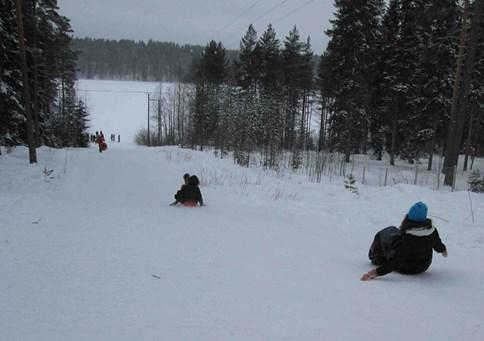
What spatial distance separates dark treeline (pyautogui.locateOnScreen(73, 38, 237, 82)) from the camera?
146m

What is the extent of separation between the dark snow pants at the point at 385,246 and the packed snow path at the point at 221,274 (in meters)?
0.24

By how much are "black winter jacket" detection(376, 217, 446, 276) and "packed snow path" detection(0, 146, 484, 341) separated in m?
0.17

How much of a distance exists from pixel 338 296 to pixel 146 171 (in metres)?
13.3

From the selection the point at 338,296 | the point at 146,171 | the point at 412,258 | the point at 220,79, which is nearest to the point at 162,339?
the point at 338,296

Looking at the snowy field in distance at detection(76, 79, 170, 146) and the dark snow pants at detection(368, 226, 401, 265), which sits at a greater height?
the snowy field in distance at detection(76, 79, 170, 146)

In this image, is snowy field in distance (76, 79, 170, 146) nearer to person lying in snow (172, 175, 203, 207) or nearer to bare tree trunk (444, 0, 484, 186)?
bare tree trunk (444, 0, 484, 186)

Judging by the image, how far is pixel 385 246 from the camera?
5.02 m

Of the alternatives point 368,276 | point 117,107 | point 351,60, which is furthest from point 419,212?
point 117,107

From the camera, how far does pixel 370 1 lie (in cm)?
2702

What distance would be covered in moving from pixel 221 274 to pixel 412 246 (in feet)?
8.69

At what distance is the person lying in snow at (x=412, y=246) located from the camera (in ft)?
15.3

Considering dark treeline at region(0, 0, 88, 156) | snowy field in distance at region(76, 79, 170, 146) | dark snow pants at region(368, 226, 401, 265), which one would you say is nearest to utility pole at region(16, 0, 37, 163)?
dark treeline at region(0, 0, 88, 156)

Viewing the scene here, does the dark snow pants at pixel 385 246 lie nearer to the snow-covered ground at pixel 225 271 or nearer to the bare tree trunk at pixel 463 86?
the snow-covered ground at pixel 225 271

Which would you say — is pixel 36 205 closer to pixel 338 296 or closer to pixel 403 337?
pixel 338 296
